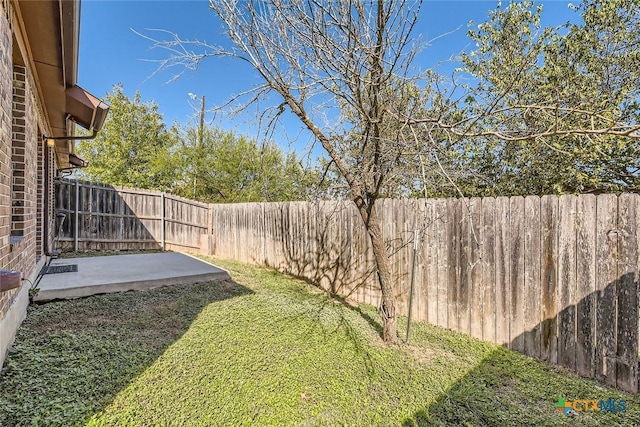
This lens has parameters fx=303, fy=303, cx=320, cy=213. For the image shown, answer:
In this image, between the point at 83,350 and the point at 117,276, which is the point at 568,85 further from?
the point at 117,276

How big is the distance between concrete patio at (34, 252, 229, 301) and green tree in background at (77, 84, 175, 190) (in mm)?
9588

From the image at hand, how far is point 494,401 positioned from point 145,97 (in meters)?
18.8

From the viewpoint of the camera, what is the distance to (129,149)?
15.5 m

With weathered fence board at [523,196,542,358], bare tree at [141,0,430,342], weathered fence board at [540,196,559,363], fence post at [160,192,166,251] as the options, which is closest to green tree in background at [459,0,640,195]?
weathered fence board at [523,196,542,358]

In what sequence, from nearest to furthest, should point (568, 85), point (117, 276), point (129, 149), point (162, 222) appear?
1. point (568, 85)
2. point (117, 276)
3. point (162, 222)
4. point (129, 149)

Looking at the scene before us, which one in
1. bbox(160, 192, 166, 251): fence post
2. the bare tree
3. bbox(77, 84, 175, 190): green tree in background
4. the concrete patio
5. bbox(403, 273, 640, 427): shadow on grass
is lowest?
bbox(403, 273, 640, 427): shadow on grass

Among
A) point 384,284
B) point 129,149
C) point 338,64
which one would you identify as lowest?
point 384,284

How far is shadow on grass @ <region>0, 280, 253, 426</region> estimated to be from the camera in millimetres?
2029

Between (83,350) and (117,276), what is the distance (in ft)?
7.93

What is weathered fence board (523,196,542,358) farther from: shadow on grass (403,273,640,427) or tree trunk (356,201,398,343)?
tree trunk (356,201,398,343)

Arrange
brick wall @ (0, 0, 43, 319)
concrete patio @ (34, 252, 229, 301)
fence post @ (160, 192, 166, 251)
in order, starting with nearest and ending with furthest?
brick wall @ (0, 0, 43, 319), concrete patio @ (34, 252, 229, 301), fence post @ (160, 192, 166, 251)

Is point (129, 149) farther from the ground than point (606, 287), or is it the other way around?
point (129, 149)

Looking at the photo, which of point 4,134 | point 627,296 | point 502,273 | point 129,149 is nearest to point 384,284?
point 502,273

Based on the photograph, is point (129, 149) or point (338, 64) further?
point (129, 149)
